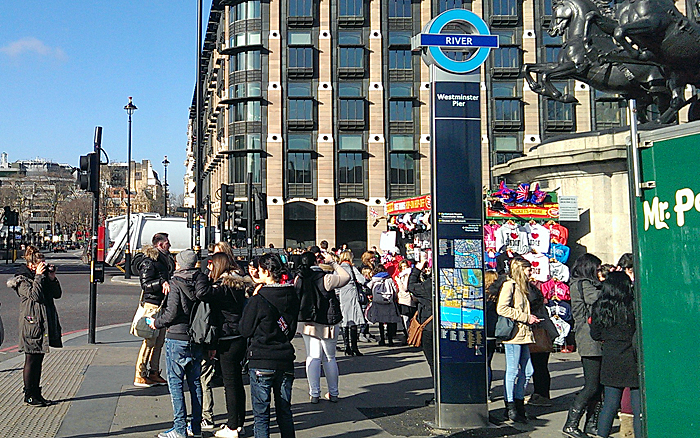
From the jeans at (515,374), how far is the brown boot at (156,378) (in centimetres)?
457

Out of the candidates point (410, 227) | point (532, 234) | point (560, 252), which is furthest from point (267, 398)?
point (410, 227)

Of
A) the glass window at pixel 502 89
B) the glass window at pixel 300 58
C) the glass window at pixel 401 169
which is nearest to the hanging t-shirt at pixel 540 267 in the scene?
the glass window at pixel 401 169

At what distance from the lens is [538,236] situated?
46.9 feet

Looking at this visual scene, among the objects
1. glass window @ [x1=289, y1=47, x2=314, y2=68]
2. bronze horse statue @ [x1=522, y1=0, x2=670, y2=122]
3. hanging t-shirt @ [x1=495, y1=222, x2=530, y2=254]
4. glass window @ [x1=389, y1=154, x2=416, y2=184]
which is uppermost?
glass window @ [x1=289, y1=47, x2=314, y2=68]

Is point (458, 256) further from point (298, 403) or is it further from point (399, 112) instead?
point (399, 112)

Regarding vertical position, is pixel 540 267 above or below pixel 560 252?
below

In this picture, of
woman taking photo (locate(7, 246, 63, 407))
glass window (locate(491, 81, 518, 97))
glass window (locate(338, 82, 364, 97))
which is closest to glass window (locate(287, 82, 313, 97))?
glass window (locate(338, 82, 364, 97))

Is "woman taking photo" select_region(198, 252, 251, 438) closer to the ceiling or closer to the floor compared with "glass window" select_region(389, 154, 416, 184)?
closer to the floor

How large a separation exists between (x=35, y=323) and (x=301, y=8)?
47.4 meters

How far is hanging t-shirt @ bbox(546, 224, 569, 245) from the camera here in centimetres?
1447

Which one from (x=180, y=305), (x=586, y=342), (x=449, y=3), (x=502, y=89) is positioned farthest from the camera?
(x=502, y=89)

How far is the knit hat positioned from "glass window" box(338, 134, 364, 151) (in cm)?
4588

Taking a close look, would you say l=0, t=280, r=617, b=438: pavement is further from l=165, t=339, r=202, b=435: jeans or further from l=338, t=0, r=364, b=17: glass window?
l=338, t=0, r=364, b=17: glass window

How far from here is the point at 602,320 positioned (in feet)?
21.4
